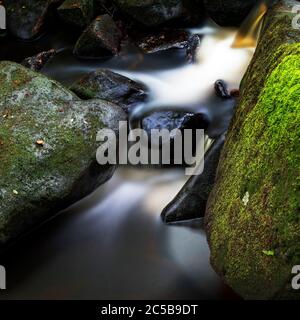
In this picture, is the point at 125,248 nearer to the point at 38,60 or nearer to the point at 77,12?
the point at 38,60

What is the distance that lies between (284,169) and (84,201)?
2.63 m

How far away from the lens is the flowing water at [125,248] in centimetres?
423

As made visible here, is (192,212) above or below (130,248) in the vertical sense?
above

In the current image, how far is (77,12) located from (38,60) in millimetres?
938

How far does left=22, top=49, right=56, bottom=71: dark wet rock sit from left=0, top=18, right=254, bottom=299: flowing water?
1.91 metres

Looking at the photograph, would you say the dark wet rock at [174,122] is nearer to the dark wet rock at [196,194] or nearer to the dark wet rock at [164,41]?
the dark wet rock at [196,194]

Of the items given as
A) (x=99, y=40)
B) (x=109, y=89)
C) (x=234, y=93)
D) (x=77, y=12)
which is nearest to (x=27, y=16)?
(x=77, y=12)

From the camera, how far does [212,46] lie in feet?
22.1

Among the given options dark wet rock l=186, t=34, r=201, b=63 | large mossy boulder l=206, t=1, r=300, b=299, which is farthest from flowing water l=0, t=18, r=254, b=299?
dark wet rock l=186, t=34, r=201, b=63

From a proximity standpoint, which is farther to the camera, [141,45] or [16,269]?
[141,45]

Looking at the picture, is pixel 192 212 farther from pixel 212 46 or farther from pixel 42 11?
pixel 42 11

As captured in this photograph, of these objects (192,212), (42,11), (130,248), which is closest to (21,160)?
Answer: (130,248)

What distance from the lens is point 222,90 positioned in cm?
600

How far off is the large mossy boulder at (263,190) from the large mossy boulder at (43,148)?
142 centimetres
